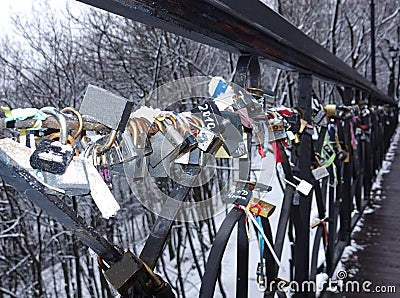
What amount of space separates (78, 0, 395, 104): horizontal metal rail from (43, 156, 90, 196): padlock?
20 cm

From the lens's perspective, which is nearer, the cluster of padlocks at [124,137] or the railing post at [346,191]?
the cluster of padlocks at [124,137]

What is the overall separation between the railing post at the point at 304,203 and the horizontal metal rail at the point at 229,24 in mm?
178

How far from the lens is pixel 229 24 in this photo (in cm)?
72

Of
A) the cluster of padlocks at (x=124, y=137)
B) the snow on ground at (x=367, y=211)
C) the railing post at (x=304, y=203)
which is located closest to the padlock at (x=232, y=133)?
the cluster of padlocks at (x=124, y=137)

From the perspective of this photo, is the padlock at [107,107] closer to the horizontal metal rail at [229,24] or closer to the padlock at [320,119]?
the horizontal metal rail at [229,24]

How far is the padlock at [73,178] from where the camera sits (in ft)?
1.36

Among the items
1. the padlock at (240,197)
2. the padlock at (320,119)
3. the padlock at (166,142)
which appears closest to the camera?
the padlock at (166,142)

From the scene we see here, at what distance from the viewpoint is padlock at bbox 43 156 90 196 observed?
42 cm

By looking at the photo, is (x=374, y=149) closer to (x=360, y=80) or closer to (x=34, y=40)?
(x=360, y=80)

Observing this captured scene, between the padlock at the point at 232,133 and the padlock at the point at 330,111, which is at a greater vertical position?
the padlock at the point at 330,111

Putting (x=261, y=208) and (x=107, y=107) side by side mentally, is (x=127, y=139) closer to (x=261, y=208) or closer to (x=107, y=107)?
(x=107, y=107)

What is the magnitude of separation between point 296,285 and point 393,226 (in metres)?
1.11

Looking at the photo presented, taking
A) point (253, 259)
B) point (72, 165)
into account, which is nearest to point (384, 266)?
point (72, 165)

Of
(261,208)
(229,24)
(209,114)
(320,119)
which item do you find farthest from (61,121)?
(320,119)
